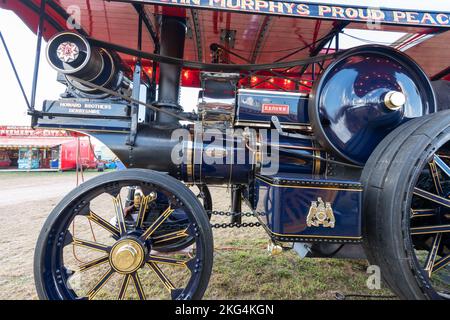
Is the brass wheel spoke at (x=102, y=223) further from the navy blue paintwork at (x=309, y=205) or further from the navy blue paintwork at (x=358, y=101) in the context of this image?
the navy blue paintwork at (x=358, y=101)

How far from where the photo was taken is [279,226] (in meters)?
1.39

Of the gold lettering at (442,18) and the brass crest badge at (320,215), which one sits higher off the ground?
the gold lettering at (442,18)

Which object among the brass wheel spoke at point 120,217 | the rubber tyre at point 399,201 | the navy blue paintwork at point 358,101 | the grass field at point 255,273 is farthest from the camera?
the grass field at point 255,273

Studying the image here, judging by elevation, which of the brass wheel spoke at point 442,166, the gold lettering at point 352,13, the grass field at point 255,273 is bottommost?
the grass field at point 255,273

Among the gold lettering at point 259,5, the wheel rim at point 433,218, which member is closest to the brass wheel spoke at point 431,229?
the wheel rim at point 433,218

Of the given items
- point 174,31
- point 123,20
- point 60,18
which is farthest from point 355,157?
point 60,18

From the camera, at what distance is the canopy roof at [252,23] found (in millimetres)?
1499

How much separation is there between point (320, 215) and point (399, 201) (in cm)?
41

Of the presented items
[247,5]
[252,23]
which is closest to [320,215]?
[247,5]

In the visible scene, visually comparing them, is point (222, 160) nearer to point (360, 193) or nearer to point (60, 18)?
point (360, 193)

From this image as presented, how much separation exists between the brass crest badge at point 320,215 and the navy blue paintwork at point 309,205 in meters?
0.02

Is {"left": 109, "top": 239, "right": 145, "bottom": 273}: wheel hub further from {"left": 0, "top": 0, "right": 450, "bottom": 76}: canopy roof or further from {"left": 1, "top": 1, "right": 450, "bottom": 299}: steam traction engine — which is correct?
{"left": 0, "top": 0, "right": 450, "bottom": 76}: canopy roof

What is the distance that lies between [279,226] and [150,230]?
783 mm

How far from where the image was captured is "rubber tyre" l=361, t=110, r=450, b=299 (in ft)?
4.26
